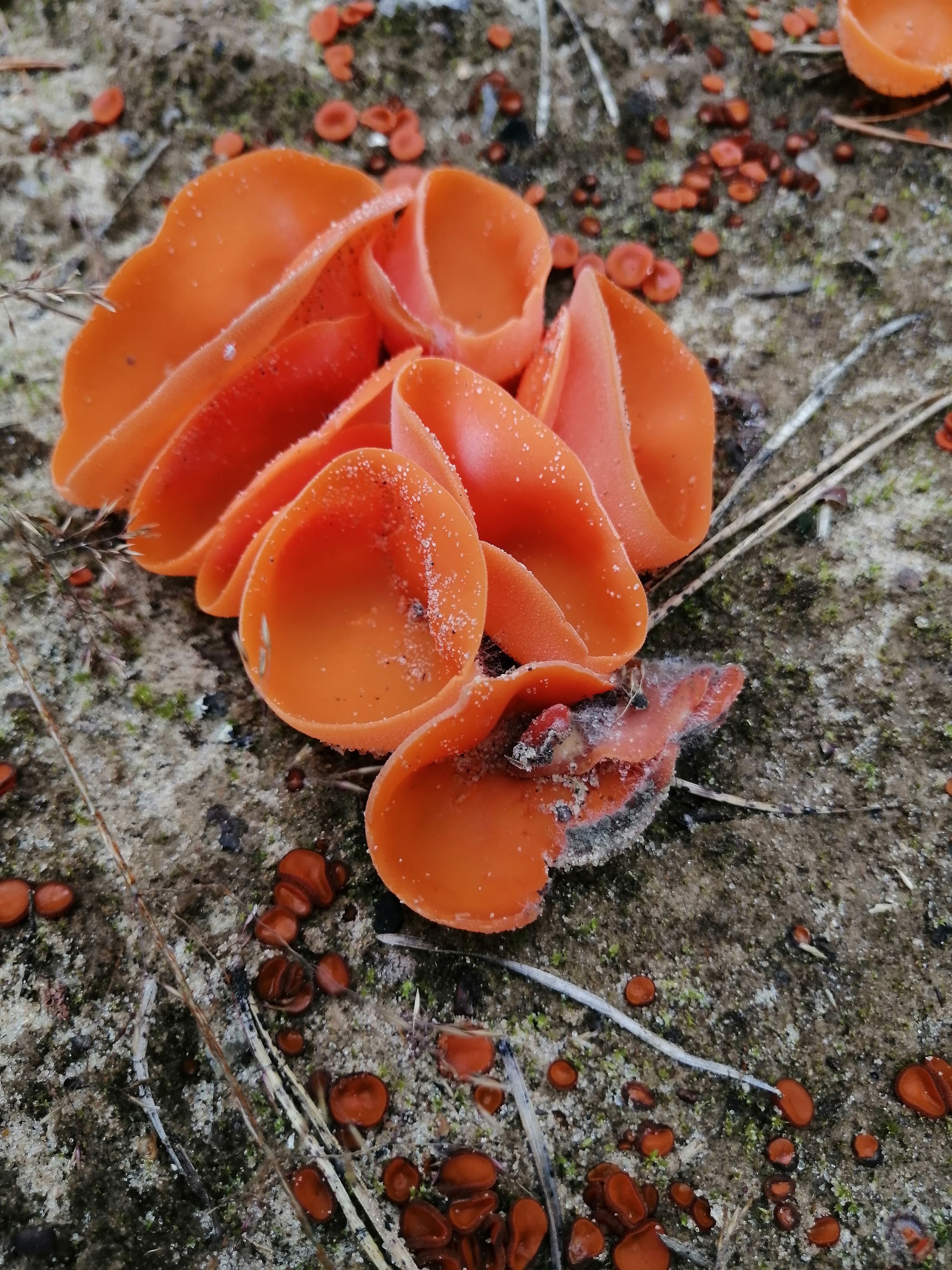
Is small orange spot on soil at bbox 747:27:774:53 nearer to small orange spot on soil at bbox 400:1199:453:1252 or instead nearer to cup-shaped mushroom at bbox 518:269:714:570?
cup-shaped mushroom at bbox 518:269:714:570

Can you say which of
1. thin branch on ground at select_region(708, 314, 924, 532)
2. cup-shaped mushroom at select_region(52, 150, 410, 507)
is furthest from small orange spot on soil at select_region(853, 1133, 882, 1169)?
cup-shaped mushroom at select_region(52, 150, 410, 507)

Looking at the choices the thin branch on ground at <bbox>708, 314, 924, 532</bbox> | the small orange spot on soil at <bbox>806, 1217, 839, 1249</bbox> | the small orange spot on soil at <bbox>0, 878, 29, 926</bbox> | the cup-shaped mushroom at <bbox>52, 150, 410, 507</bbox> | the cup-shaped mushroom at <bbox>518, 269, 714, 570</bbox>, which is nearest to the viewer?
the small orange spot on soil at <bbox>806, 1217, 839, 1249</bbox>

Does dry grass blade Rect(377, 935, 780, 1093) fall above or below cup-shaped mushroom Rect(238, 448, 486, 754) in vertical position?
below

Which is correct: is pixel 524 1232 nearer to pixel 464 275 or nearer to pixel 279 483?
pixel 279 483

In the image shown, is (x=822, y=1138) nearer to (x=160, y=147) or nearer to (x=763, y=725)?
(x=763, y=725)

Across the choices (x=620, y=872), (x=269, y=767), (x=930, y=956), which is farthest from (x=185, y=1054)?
(x=930, y=956)

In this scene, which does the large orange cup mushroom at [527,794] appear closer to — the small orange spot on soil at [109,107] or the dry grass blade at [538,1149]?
the dry grass blade at [538,1149]

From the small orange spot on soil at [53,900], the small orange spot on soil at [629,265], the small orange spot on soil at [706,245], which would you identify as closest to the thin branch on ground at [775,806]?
the small orange spot on soil at [53,900]
